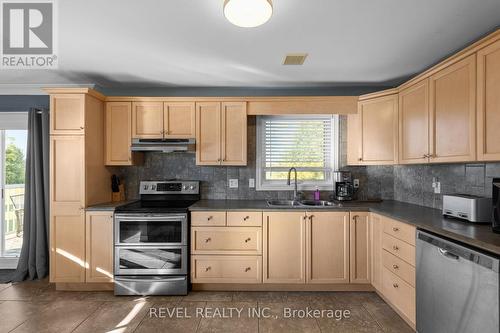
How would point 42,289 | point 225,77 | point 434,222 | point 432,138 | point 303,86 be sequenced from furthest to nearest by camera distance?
point 303,86
point 225,77
point 42,289
point 432,138
point 434,222

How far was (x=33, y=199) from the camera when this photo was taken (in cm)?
321

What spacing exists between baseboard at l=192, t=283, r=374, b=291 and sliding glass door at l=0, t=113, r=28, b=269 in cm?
271

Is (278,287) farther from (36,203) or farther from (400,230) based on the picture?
(36,203)

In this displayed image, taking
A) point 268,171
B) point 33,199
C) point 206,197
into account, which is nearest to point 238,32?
point 268,171

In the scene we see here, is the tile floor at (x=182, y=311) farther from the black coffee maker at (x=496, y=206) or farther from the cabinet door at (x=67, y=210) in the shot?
the black coffee maker at (x=496, y=206)

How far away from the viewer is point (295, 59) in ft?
8.59

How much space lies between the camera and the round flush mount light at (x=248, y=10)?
5.09ft

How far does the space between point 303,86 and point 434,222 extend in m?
2.12

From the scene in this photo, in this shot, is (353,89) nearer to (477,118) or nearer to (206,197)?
(477,118)

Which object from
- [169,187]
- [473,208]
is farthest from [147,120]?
[473,208]

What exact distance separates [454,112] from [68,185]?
369 cm

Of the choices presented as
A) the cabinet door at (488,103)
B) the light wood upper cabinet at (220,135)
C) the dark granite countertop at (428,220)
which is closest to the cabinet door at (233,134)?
the light wood upper cabinet at (220,135)

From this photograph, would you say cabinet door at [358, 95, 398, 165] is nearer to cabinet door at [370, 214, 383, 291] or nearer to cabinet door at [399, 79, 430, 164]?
cabinet door at [399, 79, 430, 164]

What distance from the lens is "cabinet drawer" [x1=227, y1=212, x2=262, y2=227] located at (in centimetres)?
283
